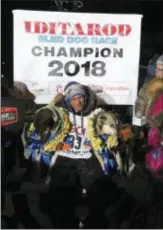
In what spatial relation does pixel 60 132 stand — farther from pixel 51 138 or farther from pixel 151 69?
pixel 151 69

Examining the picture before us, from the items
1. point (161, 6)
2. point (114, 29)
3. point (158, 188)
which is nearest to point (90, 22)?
point (114, 29)

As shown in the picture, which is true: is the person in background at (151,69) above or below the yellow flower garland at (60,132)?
above

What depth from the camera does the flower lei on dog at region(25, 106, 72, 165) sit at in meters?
3.60

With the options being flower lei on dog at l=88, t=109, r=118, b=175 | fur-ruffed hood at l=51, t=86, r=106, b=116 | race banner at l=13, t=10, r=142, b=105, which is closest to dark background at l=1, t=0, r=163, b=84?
race banner at l=13, t=10, r=142, b=105

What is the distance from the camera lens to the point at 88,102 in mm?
3596

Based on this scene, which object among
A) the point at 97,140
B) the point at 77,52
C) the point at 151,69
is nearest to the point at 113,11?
the point at 77,52

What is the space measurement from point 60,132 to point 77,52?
0.60 metres

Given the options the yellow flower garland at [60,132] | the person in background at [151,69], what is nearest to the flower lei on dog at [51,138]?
the yellow flower garland at [60,132]

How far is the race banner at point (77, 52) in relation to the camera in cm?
346

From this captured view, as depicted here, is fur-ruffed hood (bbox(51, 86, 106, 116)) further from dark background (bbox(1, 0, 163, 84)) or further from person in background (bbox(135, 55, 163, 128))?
dark background (bbox(1, 0, 163, 84))

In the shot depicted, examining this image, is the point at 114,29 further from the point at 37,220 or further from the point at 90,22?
the point at 37,220

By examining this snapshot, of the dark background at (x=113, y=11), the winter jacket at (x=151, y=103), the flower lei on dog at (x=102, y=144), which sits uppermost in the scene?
the dark background at (x=113, y=11)

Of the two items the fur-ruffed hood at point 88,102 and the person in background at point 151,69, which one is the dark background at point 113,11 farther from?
the fur-ruffed hood at point 88,102

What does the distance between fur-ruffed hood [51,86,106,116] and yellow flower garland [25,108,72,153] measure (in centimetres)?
5
